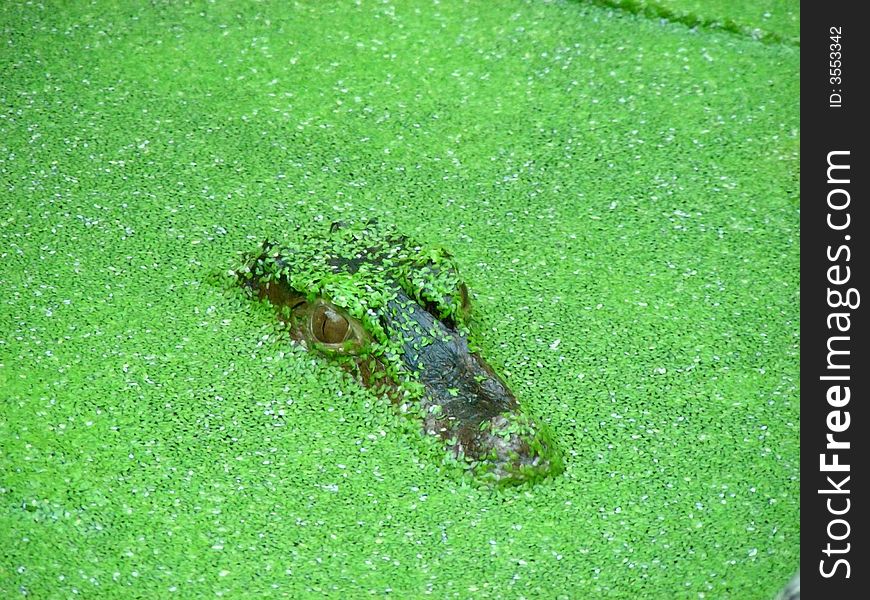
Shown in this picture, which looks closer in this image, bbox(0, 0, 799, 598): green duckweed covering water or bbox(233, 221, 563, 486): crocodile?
bbox(0, 0, 799, 598): green duckweed covering water

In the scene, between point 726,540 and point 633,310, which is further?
point 633,310

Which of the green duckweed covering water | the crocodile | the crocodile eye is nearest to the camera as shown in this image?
the green duckweed covering water

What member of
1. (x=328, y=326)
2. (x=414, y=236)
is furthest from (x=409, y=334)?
(x=414, y=236)

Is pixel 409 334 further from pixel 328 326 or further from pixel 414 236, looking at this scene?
pixel 414 236

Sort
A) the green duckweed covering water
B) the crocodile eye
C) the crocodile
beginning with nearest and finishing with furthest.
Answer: the green duckweed covering water
the crocodile
the crocodile eye

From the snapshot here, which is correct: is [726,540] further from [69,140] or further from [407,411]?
[69,140]
